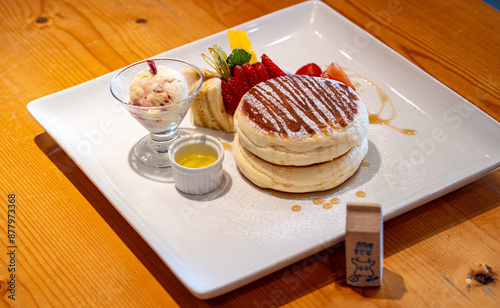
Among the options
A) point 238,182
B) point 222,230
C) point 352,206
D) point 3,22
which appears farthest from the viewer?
point 3,22

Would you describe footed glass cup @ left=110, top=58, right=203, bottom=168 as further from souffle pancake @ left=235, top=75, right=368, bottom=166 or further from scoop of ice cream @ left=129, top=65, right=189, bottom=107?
souffle pancake @ left=235, top=75, right=368, bottom=166

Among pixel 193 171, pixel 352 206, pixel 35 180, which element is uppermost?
pixel 352 206

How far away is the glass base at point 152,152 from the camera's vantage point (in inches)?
89.3

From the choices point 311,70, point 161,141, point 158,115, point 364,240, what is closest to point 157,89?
point 158,115

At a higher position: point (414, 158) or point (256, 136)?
point (256, 136)

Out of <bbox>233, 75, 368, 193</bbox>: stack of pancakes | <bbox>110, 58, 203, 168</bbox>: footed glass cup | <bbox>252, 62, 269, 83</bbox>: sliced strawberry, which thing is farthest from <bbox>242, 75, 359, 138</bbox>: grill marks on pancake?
<bbox>110, 58, 203, 168</bbox>: footed glass cup

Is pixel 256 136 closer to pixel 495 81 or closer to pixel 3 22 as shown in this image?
pixel 495 81

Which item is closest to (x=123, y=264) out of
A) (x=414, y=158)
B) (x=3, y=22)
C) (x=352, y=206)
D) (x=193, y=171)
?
(x=193, y=171)

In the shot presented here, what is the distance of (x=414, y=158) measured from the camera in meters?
2.23

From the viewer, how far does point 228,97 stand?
7.80 feet

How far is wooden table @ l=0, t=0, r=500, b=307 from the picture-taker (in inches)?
70.7

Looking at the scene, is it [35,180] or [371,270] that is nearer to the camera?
[371,270]

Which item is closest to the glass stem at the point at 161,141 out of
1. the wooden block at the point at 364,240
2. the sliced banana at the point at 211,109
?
the sliced banana at the point at 211,109

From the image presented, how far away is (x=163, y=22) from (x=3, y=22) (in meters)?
0.91
